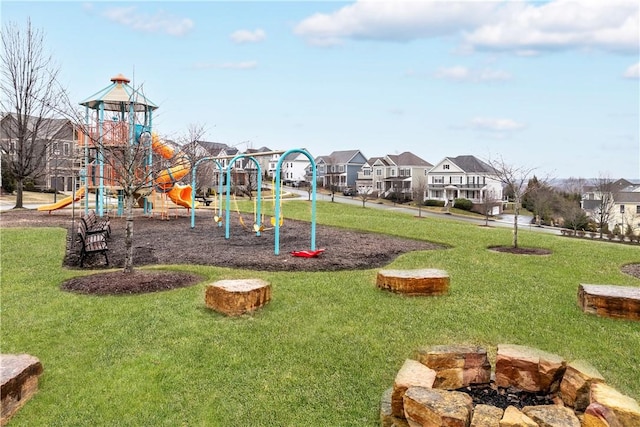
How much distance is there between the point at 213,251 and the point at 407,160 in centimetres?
6524

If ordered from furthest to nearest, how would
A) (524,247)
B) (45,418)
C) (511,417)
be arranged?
(524,247), (45,418), (511,417)

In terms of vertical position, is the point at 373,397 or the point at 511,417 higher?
the point at 511,417

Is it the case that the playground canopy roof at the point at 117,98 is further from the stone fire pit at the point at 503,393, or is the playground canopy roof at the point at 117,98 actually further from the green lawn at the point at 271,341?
the stone fire pit at the point at 503,393

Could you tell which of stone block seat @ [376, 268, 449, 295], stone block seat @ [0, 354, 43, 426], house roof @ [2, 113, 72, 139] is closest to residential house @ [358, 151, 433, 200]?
house roof @ [2, 113, 72, 139]

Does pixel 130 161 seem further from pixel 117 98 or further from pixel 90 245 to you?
pixel 117 98

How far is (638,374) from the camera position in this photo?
5.33 meters

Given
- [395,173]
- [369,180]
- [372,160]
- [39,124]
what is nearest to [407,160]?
[395,173]

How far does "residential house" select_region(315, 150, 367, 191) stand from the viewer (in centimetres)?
8331

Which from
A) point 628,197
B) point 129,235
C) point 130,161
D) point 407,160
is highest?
point 407,160

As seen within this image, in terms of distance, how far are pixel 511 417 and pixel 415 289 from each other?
181 inches

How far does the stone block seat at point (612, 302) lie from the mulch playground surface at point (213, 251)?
4814 mm

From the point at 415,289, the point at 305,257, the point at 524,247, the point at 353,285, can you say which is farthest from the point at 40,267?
the point at 524,247

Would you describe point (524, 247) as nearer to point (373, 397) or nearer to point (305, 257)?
point (305, 257)

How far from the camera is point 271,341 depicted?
241 inches
